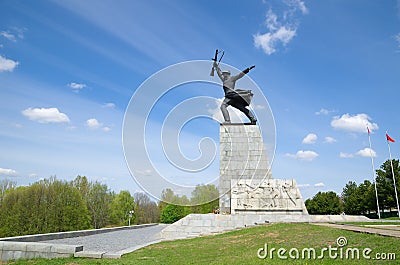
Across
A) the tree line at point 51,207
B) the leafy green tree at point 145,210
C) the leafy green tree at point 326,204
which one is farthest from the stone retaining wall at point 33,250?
the leafy green tree at point 326,204

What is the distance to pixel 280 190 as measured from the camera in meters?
15.0

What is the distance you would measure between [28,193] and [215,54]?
3147cm

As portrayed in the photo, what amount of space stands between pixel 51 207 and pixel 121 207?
41.1 feet

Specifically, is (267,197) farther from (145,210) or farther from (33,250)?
(145,210)

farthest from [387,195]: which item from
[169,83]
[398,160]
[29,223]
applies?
[29,223]

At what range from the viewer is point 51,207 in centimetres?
3622

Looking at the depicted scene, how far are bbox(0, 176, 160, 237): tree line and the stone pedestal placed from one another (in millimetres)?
28522

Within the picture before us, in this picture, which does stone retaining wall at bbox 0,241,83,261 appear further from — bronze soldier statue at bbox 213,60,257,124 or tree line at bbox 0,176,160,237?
tree line at bbox 0,176,160,237

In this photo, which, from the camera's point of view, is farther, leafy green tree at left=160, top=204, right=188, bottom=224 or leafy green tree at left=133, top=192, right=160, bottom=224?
leafy green tree at left=133, top=192, right=160, bottom=224

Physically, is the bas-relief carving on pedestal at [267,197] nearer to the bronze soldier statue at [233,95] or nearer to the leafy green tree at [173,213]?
the bronze soldier statue at [233,95]

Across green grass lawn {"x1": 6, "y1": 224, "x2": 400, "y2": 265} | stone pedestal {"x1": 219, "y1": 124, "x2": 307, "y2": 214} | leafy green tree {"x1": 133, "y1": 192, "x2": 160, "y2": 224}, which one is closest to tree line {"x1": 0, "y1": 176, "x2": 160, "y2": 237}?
leafy green tree {"x1": 133, "y1": 192, "x2": 160, "y2": 224}

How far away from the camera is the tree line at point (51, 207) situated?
3434 centimetres

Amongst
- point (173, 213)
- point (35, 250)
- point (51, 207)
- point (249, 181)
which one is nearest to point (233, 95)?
point (249, 181)

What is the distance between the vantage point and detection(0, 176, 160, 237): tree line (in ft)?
113
